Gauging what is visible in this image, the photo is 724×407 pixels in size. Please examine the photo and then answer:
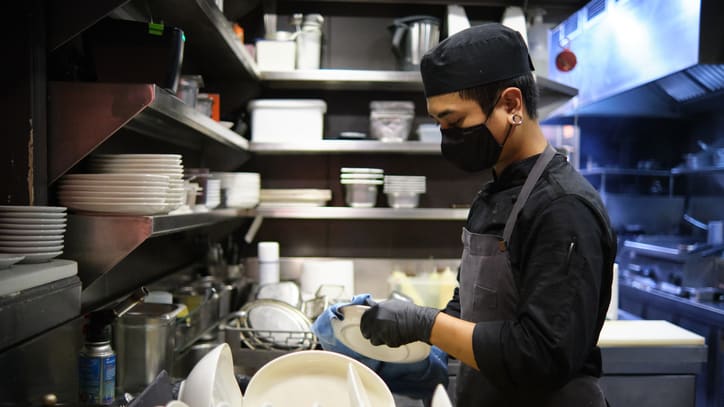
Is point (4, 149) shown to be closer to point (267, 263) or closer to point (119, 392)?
point (119, 392)

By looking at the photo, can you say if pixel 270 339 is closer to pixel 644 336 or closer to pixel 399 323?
pixel 399 323

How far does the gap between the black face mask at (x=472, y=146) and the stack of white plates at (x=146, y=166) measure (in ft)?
2.49

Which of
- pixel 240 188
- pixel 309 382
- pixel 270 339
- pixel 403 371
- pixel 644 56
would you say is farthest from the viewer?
pixel 644 56

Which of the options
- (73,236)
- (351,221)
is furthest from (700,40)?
(73,236)

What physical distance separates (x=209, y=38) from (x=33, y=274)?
1383 mm

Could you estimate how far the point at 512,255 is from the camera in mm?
1316

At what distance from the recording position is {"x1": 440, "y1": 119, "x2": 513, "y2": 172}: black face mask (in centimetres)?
140

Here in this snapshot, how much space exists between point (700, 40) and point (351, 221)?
2440mm

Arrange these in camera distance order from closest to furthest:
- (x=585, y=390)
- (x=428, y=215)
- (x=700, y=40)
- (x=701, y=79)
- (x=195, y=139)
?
1. (x=585, y=390)
2. (x=195, y=139)
3. (x=428, y=215)
4. (x=700, y=40)
5. (x=701, y=79)

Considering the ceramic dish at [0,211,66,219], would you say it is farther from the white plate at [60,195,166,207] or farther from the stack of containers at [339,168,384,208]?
the stack of containers at [339,168,384,208]

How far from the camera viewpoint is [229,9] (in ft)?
9.89

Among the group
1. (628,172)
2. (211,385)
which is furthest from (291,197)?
(628,172)

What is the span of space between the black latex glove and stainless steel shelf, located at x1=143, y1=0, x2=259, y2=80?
116 cm

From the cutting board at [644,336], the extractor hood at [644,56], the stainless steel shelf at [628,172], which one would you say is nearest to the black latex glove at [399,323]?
the cutting board at [644,336]
